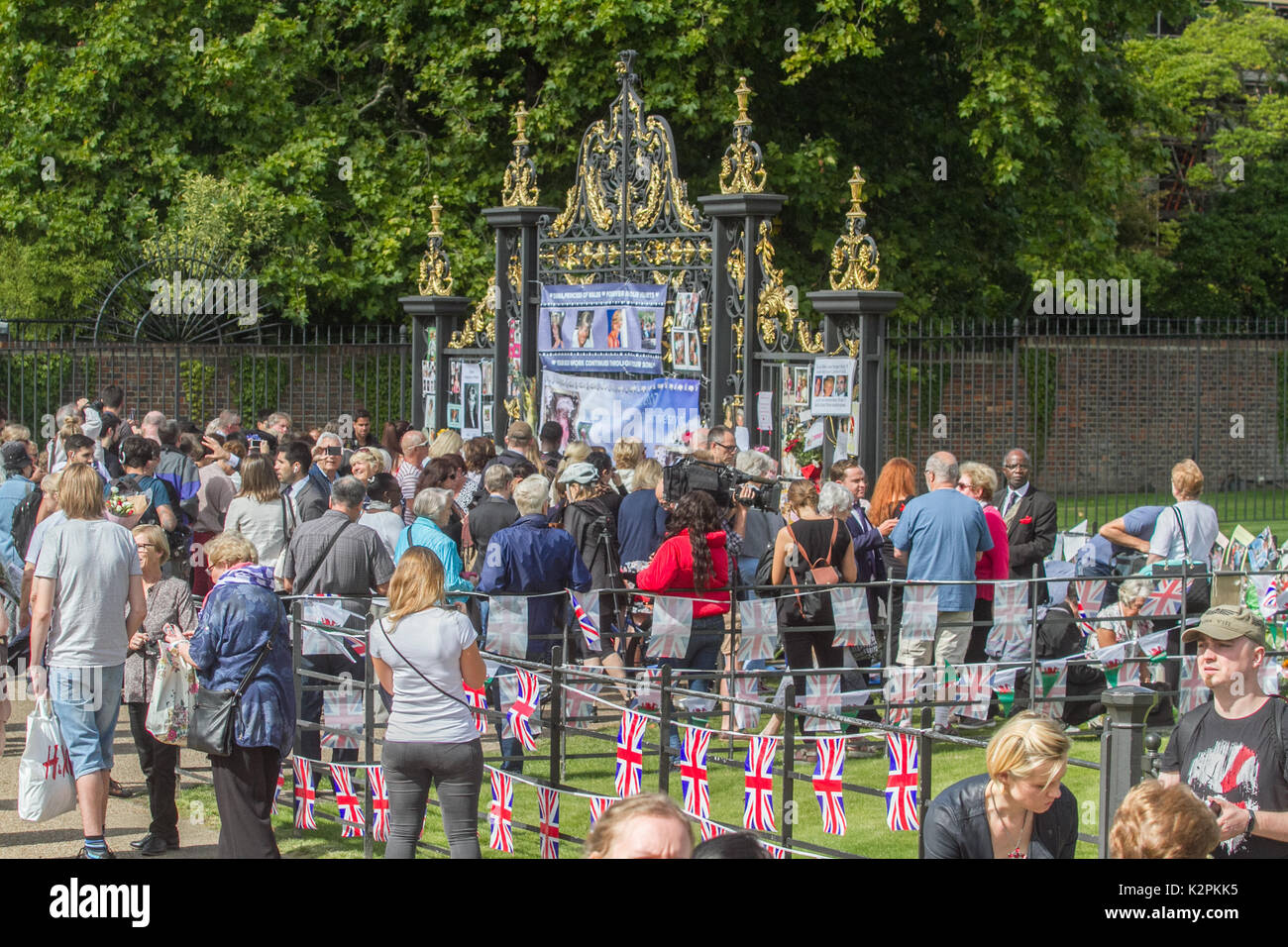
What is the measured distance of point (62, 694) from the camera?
7.45 metres

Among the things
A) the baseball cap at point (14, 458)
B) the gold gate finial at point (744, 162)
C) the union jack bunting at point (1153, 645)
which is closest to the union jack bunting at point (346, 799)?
the baseball cap at point (14, 458)

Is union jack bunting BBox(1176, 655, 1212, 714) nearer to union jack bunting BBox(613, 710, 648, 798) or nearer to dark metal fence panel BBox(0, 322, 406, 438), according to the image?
union jack bunting BBox(613, 710, 648, 798)

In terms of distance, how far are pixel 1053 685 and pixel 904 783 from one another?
4695mm

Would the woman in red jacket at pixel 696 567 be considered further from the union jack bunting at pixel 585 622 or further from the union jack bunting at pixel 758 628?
the union jack bunting at pixel 585 622

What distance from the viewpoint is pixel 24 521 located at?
11.1 meters

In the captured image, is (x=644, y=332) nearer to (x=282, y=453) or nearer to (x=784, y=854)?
(x=282, y=453)

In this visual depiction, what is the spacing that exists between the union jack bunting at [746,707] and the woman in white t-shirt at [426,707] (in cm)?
343

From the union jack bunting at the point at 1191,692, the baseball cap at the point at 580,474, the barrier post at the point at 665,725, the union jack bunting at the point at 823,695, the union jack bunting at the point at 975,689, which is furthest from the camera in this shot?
the baseball cap at the point at 580,474

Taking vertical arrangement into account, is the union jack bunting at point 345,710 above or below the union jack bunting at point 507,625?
below

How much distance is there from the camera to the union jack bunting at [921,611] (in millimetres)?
10359

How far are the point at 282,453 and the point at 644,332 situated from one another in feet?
16.8

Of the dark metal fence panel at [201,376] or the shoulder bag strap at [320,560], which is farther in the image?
the dark metal fence panel at [201,376]
